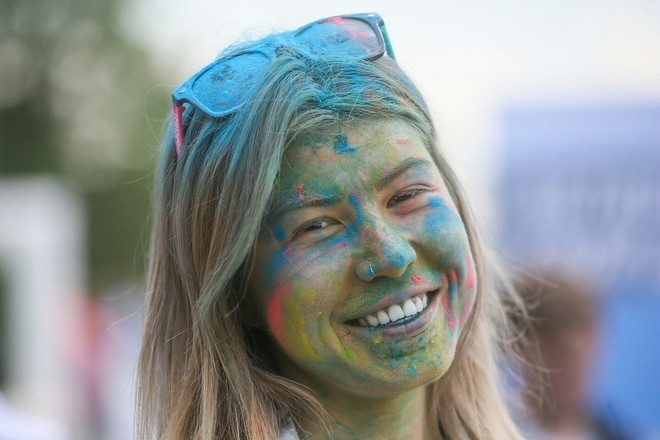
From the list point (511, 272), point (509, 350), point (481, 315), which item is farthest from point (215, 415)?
point (511, 272)

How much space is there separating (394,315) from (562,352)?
2295 millimetres

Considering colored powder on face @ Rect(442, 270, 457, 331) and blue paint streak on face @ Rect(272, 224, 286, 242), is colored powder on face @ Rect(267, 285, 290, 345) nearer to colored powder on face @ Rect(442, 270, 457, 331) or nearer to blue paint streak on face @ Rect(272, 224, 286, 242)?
blue paint streak on face @ Rect(272, 224, 286, 242)

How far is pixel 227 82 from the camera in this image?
172 centimetres

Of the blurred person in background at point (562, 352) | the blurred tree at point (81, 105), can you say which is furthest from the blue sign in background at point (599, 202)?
the blurred tree at point (81, 105)

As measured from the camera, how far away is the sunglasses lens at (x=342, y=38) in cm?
181

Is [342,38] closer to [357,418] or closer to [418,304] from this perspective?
[418,304]

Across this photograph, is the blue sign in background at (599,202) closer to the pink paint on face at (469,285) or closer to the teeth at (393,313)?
the pink paint on face at (469,285)

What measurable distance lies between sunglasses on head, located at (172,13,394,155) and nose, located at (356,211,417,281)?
1.23 ft

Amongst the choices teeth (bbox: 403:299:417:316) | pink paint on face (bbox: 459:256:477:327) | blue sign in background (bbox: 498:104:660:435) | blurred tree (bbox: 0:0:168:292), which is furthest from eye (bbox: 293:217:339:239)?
blurred tree (bbox: 0:0:168:292)

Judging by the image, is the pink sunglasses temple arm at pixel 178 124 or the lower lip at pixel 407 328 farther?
the pink sunglasses temple arm at pixel 178 124

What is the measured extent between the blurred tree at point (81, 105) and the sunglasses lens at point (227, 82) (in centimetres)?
1616

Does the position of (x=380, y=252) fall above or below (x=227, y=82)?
below

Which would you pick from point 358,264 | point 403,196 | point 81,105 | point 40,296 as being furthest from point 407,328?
point 81,105

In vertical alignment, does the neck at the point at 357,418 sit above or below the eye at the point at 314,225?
below
